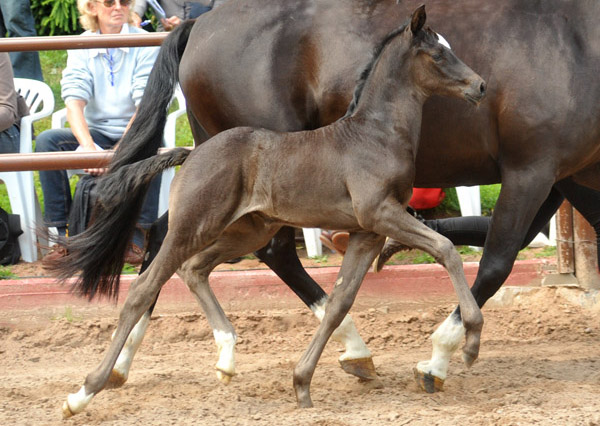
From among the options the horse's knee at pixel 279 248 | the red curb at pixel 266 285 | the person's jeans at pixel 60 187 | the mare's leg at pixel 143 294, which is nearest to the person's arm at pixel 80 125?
the person's jeans at pixel 60 187

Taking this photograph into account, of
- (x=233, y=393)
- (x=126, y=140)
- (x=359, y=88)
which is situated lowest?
(x=233, y=393)

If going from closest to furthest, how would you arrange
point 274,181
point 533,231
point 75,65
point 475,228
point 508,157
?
point 274,181
point 508,157
point 533,231
point 475,228
point 75,65

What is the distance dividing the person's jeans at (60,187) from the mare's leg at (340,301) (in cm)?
233

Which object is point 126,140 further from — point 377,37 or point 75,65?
point 75,65

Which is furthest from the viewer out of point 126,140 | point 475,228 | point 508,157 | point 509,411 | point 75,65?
point 75,65

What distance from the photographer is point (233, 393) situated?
403cm

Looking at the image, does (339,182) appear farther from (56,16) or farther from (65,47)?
(56,16)

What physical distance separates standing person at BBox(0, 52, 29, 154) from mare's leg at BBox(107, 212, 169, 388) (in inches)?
76.3

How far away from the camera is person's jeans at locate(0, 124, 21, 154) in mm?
6156

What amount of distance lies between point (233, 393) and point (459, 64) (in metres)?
1.63

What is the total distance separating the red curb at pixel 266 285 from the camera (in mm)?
5359

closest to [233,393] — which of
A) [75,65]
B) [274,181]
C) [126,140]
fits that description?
[274,181]

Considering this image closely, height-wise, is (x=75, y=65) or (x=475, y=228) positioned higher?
(x=75, y=65)

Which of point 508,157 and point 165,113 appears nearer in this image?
point 508,157
